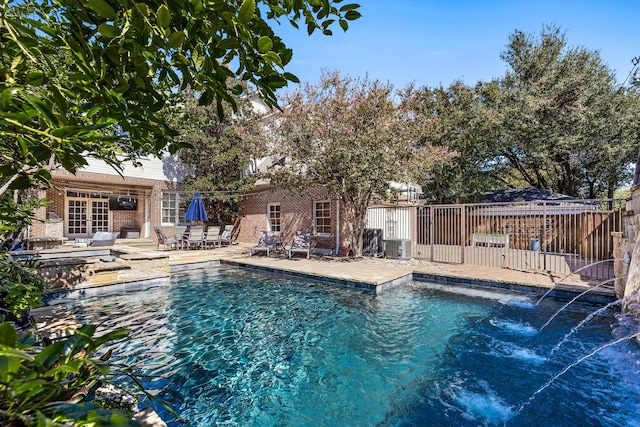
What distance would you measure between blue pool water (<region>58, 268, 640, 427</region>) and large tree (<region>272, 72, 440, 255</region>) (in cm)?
432

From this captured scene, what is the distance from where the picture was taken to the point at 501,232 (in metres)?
12.3

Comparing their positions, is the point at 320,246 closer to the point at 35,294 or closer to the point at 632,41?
the point at 35,294

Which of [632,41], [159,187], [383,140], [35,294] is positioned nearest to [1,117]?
[35,294]

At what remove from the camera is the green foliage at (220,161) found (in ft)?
51.9

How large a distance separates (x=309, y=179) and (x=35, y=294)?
914 cm

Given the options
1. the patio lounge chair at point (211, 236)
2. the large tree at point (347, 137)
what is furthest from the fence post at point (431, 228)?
the patio lounge chair at point (211, 236)

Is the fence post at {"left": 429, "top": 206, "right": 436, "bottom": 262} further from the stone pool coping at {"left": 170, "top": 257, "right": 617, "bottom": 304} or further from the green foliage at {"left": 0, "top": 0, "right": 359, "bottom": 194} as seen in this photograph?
the green foliage at {"left": 0, "top": 0, "right": 359, "bottom": 194}

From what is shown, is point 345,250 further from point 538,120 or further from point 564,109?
point 564,109

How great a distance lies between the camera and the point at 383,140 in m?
9.78

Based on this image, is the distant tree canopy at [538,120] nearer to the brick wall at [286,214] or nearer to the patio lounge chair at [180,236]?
the brick wall at [286,214]

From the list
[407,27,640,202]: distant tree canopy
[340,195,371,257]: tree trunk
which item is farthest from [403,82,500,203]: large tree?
[340,195,371,257]: tree trunk

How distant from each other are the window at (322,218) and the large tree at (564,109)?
9.25m

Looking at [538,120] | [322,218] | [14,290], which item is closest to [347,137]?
[322,218]

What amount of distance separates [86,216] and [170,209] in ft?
13.7
